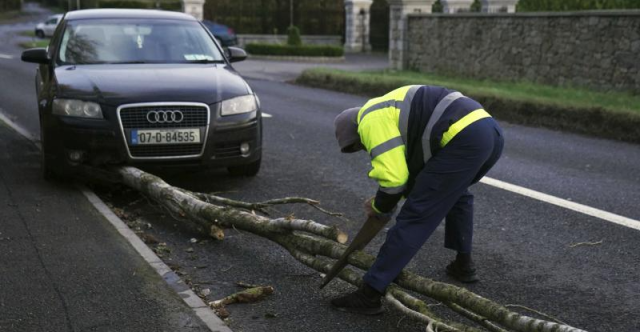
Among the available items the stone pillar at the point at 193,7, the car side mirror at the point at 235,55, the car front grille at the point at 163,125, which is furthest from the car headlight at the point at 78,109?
the stone pillar at the point at 193,7

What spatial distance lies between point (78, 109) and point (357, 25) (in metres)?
35.1

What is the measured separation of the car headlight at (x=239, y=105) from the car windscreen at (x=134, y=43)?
1.19 meters

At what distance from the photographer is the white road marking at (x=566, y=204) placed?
21.7ft

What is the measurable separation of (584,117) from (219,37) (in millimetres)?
26793

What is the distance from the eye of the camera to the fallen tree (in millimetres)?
3984

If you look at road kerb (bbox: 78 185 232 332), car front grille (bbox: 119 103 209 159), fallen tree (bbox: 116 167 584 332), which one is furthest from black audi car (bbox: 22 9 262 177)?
road kerb (bbox: 78 185 232 332)

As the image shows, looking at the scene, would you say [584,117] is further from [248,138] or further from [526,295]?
[526,295]

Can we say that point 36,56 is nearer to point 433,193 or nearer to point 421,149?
point 421,149

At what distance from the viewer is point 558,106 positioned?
12.9 meters

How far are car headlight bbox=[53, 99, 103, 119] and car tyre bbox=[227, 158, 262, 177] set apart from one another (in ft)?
5.39

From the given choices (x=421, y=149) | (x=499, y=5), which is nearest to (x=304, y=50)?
(x=499, y=5)

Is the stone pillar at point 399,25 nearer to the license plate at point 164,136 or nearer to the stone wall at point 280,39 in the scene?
the license plate at point 164,136

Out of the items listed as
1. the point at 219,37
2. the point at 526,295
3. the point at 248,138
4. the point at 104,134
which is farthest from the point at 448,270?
the point at 219,37

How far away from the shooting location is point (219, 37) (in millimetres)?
37031
